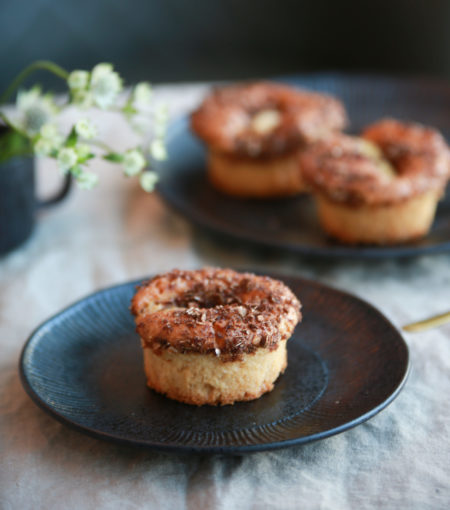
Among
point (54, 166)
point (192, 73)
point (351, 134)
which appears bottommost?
point (192, 73)

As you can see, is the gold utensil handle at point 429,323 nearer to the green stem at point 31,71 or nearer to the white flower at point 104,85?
the white flower at point 104,85

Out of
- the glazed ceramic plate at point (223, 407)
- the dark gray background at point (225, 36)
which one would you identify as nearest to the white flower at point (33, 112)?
the glazed ceramic plate at point (223, 407)

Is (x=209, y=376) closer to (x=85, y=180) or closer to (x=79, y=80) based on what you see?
(x=85, y=180)

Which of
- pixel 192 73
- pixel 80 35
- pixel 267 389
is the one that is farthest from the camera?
pixel 192 73

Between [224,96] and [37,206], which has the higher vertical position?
[224,96]

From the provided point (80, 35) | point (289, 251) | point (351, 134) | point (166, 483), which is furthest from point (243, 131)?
point (80, 35)

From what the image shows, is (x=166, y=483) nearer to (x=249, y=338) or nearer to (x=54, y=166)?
(x=249, y=338)

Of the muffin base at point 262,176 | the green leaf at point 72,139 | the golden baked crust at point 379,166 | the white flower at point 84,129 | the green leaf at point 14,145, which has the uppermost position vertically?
the white flower at point 84,129

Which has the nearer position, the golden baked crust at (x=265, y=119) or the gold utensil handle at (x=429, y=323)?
the gold utensil handle at (x=429, y=323)
